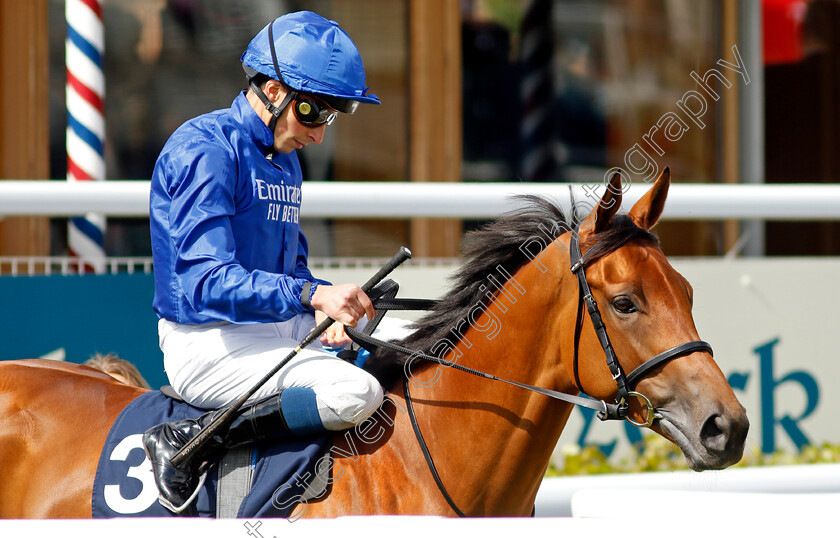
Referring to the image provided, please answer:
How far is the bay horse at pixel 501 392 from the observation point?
2.17 meters

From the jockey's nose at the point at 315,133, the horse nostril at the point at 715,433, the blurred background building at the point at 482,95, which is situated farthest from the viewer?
the blurred background building at the point at 482,95

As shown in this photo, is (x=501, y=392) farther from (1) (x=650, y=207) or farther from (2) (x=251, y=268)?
(2) (x=251, y=268)

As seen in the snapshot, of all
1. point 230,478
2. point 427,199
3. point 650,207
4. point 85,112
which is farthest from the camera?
point 85,112

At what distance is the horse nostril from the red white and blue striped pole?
246 centimetres

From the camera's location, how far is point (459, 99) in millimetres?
6074

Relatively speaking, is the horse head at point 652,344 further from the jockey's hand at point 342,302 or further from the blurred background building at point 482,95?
the blurred background building at point 482,95

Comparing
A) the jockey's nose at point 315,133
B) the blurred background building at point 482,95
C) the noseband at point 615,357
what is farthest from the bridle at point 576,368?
the blurred background building at point 482,95

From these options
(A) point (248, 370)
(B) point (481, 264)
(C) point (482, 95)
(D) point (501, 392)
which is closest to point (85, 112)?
(A) point (248, 370)

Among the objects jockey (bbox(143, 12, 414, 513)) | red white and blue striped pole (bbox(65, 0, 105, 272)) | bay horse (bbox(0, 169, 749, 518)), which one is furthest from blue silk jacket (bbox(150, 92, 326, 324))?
red white and blue striped pole (bbox(65, 0, 105, 272))

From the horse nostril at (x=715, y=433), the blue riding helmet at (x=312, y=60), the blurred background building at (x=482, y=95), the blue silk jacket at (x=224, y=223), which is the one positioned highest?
the blurred background building at (x=482, y=95)

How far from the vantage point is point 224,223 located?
2.25 metres

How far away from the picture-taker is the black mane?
2.47 m

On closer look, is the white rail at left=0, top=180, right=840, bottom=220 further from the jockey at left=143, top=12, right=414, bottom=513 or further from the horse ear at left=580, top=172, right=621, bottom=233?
the horse ear at left=580, top=172, right=621, bottom=233

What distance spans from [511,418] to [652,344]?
18.0 inches
